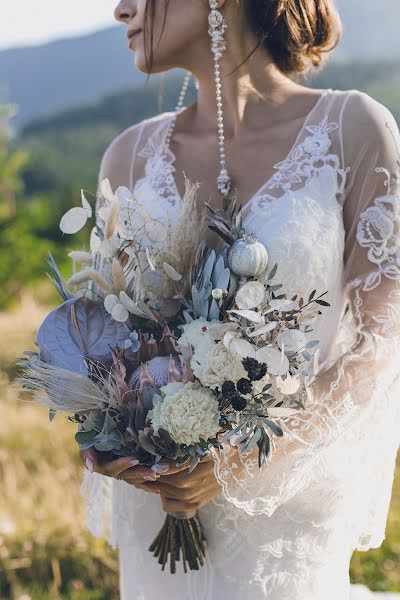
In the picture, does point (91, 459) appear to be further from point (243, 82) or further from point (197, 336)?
point (243, 82)

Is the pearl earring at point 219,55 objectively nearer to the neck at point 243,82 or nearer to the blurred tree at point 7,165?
the neck at point 243,82

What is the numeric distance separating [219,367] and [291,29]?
1.27 metres

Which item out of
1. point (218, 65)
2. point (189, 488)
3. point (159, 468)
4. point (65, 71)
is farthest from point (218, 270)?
point (65, 71)

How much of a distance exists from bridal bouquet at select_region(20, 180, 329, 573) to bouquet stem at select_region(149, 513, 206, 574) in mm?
393

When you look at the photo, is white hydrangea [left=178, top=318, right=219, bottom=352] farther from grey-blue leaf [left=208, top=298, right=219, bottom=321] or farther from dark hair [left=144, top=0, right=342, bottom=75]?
dark hair [left=144, top=0, right=342, bottom=75]

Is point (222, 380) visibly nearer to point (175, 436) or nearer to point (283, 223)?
point (175, 436)

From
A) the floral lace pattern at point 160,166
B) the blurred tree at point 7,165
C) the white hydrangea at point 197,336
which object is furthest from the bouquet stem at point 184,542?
the blurred tree at point 7,165

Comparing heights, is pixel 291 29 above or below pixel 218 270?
above

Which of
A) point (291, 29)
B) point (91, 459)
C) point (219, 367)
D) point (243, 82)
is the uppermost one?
point (291, 29)

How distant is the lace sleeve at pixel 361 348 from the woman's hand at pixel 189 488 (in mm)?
66

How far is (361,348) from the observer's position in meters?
2.03

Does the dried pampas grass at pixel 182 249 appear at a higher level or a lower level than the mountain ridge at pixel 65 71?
lower

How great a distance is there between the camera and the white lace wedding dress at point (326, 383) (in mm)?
1995

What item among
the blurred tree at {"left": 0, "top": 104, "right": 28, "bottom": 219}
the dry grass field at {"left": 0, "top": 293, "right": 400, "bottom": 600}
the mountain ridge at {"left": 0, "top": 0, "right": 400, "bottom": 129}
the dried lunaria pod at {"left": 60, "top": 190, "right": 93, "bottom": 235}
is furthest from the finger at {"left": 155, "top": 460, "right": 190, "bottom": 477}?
the mountain ridge at {"left": 0, "top": 0, "right": 400, "bottom": 129}
